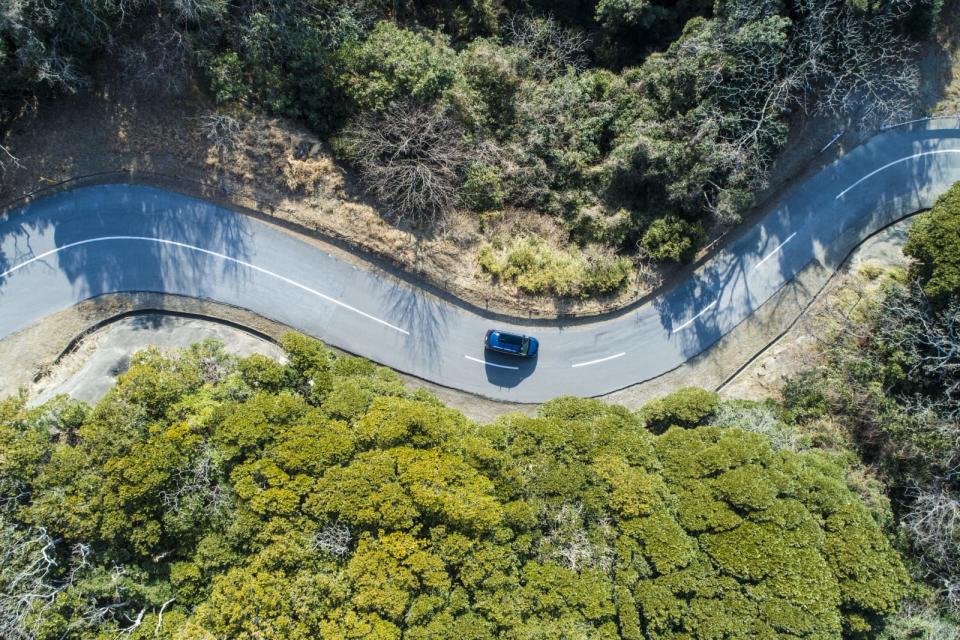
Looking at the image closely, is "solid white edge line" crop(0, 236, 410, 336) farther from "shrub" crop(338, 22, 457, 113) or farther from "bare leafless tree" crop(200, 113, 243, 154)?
"shrub" crop(338, 22, 457, 113)

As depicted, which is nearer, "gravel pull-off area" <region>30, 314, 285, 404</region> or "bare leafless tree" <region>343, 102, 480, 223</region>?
"gravel pull-off area" <region>30, 314, 285, 404</region>

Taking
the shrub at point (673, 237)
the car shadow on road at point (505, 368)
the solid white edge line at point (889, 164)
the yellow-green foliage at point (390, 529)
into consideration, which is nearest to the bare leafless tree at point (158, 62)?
the yellow-green foliage at point (390, 529)

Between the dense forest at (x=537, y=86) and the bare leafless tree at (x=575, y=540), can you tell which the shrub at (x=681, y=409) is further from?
the dense forest at (x=537, y=86)

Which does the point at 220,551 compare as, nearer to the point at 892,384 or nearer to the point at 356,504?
the point at 356,504

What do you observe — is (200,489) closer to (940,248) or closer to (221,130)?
(221,130)

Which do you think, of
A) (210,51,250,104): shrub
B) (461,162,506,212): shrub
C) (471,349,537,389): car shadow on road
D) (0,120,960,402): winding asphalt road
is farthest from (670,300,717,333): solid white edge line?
(210,51,250,104): shrub

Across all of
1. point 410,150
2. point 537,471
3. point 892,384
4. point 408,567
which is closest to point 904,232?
point 892,384

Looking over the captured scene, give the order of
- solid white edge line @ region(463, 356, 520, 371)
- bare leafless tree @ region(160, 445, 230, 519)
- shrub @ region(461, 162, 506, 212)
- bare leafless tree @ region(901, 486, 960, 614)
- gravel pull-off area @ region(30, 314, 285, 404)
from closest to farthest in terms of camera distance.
→ bare leafless tree @ region(160, 445, 230, 519) → bare leafless tree @ region(901, 486, 960, 614) → gravel pull-off area @ region(30, 314, 285, 404) → shrub @ region(461, 162, 506, 212) → solid white edge line @ region(463, 356, 520, 371)
